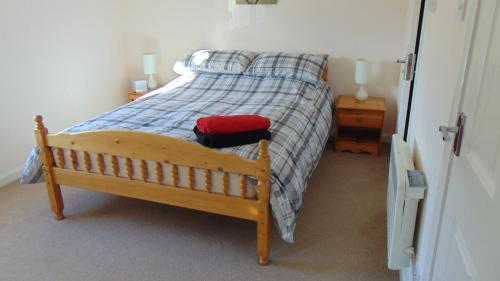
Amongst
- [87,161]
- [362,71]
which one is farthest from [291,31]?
[87,161]

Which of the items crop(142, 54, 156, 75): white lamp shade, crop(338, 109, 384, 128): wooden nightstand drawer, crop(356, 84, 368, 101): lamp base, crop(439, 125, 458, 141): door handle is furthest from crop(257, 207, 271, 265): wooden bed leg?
crop(142, 54, 156, 75): white lamp shade

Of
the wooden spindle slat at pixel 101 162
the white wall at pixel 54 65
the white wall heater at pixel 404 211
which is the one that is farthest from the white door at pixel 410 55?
the white wall at pixel 54 65

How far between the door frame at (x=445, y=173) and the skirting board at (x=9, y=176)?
9.96 feet

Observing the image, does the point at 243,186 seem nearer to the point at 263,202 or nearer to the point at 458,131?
the point at 263,202

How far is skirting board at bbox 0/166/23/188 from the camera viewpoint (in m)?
3.10

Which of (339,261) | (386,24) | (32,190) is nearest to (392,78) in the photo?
(386,24)

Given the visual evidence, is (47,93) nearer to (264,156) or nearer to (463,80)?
(264,156)

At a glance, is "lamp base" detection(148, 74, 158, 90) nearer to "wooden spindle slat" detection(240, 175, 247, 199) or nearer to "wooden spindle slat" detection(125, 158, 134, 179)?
"wooden spindle slat" detection(125, 158, 134, 179)

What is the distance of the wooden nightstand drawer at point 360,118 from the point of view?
346 cm

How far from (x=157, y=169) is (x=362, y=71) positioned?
217cm

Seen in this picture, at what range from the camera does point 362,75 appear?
355cm

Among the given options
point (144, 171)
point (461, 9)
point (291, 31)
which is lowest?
point (144, 171)

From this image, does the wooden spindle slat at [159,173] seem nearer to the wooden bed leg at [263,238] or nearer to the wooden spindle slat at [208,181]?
the wooden spindle slat at [208,181]

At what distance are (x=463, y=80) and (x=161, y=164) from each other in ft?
5.18
